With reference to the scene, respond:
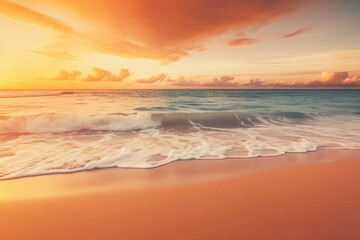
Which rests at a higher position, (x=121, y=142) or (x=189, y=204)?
(x=189, y=204)

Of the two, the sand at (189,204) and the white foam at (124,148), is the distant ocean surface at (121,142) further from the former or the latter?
the sand at (189,204)

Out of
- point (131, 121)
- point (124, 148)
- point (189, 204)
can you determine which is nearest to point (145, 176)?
point (189, 204)

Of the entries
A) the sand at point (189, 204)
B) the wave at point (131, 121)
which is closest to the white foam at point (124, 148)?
the wave at point (131, 121)

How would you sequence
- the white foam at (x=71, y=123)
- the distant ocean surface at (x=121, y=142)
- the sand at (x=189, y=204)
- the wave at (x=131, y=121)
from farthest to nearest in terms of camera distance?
the wave at (x=131, y=121) < the white foam at (x=71, y=123) < the distant ocean surface at (x=121, y=142) < the sand at (x=189, y=204)

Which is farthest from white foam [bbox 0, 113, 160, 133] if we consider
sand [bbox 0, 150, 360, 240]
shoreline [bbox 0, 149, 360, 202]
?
Result: sand [bbox 0, 150, 360, 240]

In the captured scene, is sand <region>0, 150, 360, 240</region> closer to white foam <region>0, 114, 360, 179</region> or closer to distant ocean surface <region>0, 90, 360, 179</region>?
white foam <region>0, 114, 360, 179</region>

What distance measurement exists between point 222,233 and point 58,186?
2.10m

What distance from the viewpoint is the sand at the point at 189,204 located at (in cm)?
197

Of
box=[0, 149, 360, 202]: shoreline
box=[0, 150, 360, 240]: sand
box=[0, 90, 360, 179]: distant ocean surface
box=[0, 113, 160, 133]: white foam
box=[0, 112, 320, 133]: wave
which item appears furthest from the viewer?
box=[0, 112, 320, 133]: wave

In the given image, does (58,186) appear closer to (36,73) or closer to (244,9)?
(244,9)

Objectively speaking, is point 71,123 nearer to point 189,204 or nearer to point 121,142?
point 121,142

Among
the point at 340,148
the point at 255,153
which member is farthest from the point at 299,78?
the point at 255,153

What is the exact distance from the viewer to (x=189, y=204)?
244 centimetres

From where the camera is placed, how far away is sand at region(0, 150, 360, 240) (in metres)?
1.97
